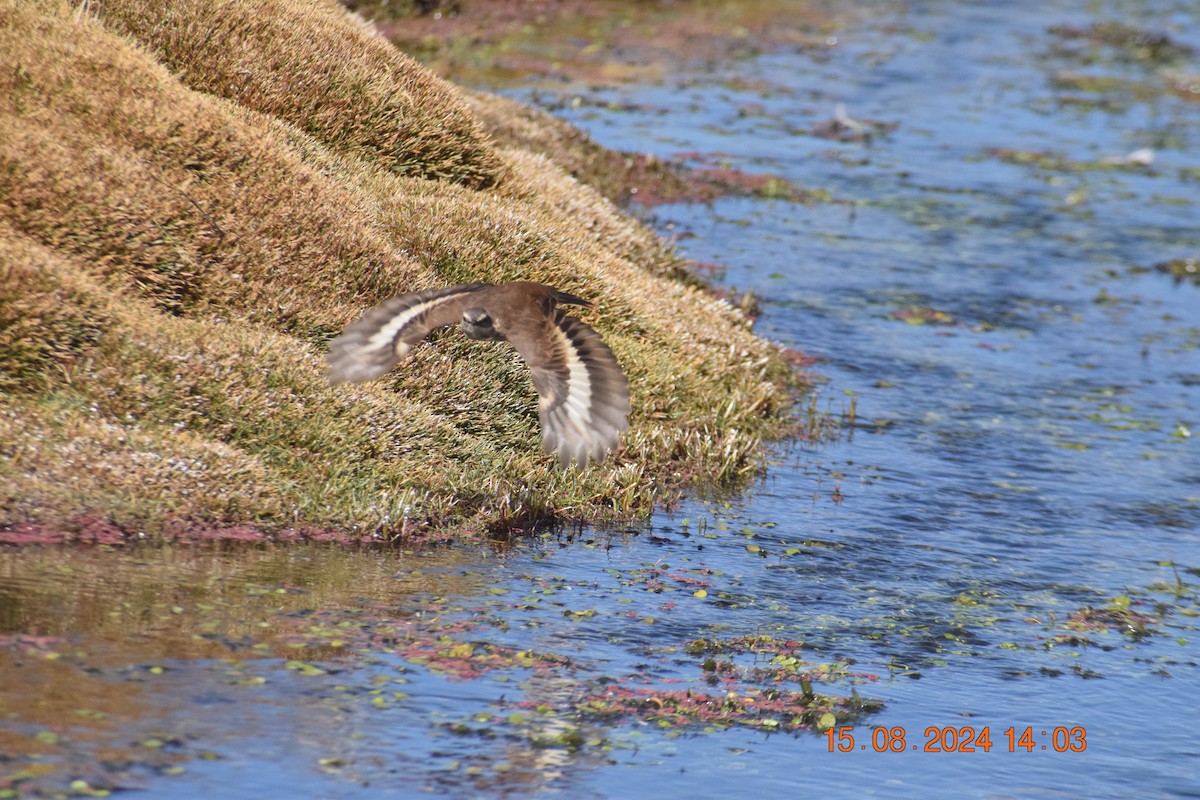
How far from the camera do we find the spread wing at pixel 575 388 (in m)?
9.88

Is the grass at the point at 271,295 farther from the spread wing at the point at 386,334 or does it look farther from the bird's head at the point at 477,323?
the bird's head at the point at 477,323

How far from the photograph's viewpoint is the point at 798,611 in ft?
34.8

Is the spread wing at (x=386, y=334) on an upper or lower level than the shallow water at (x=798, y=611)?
upper

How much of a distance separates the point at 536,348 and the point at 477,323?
54 centimetres

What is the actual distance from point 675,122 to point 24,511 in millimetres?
21044

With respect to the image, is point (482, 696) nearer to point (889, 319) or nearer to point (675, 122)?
point (889, 319)

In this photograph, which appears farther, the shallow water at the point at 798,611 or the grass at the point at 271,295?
the grass at the point at 271,295

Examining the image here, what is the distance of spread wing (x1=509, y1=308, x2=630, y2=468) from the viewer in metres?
9.88
